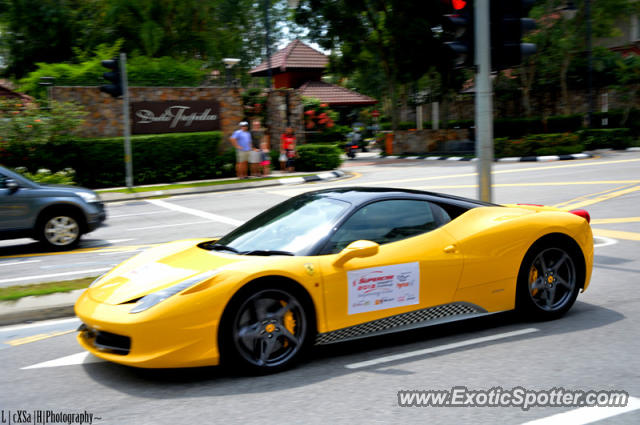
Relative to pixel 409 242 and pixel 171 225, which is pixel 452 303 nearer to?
pixel 409 242

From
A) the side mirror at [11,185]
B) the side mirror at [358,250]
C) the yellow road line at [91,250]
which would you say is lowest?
the yellow road line at [91,250]

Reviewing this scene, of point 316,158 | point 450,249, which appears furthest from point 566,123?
point 450,249

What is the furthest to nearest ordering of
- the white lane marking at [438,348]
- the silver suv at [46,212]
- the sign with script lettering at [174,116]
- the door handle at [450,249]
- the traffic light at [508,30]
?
the sign with script lettering at [174,116], the silver suv at [46,212], the traffic light at [508,30], the door handle at [450,249], the white lane marking at [438,348]

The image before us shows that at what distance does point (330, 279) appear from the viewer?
4.51 meters

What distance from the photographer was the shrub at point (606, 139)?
29453 mm

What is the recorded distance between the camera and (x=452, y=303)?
197 inches

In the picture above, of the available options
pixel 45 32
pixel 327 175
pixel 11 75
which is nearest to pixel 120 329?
pixel 327 175

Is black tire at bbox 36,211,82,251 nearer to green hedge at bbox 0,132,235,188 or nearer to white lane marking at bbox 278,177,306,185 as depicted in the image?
green hedge at bbox 0,132,235,188

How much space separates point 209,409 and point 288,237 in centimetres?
153

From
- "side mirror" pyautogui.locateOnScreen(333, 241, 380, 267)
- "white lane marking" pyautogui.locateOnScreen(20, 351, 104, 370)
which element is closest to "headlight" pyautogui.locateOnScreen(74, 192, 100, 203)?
"white lane marking" pyautogui.locateOnScreen(20, 351, 104, 370)

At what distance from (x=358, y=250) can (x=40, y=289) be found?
3.75 metres

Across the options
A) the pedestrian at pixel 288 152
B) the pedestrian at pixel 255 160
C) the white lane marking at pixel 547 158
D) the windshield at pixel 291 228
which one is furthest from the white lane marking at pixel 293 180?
the windshield at pixel 291 228

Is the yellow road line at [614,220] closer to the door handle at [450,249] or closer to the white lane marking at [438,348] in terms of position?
the white lane marking at [438,348]

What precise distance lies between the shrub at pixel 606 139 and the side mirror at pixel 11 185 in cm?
2614
